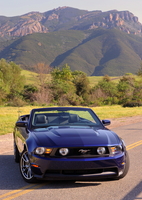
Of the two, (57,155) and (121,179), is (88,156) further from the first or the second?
(121,179)

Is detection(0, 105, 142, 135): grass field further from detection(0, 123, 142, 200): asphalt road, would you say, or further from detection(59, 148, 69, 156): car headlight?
detection(59, 148, 69, 156): car headlight

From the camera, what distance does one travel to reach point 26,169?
6.35 meters

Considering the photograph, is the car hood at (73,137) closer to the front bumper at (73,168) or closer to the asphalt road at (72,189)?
the front bumper at (73,168)

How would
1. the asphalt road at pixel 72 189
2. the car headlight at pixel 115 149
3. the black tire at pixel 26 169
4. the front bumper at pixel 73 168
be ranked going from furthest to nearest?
the black tire at pixel 26 169 → the car headlight at pixel 115 149 → the front bumper at pixel 73 168 → the asphalt road at pixel 72 189

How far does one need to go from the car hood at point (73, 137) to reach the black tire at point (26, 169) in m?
0.44

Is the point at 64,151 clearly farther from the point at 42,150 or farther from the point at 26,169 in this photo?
the point at 26,169

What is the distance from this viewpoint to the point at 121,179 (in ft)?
21.5

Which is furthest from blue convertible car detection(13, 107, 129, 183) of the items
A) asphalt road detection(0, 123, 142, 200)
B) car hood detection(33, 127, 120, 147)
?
asphalt road detection(0, 123, 142, 200)

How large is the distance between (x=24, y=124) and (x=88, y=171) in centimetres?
217

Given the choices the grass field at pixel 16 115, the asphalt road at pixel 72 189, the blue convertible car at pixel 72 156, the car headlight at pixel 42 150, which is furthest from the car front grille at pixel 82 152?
the grass field at pixel 16 115

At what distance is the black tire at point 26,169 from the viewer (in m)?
6.07

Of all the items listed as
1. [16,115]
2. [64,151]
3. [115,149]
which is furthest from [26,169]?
[16,115]

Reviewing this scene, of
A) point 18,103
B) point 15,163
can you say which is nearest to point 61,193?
point 15,163

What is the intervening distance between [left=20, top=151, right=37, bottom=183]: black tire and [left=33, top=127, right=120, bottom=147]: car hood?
441mm
